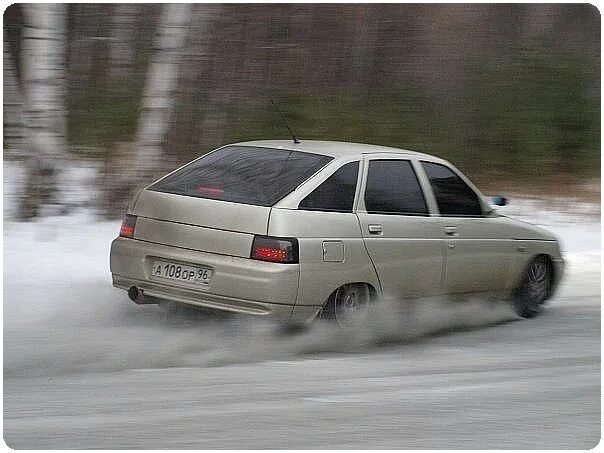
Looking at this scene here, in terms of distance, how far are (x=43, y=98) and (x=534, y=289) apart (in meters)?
5.12

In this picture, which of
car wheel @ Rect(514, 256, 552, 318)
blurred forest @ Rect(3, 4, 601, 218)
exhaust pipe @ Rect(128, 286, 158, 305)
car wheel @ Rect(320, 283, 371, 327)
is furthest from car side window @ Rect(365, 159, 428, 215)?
blurred forest @ Rect(3, 4, 601, 218)

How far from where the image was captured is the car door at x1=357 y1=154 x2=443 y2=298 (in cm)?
675

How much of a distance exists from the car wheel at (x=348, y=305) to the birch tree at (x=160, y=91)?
12.7 feet

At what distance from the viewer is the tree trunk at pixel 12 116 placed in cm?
974

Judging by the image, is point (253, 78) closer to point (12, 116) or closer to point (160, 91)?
point (160, 91)

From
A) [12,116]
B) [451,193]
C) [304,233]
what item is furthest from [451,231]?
[12,116]

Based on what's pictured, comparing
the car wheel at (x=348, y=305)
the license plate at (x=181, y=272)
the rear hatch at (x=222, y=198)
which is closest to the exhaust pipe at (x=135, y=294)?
the license plate at (x=181, y=272)

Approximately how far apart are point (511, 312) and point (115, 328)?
311 cm

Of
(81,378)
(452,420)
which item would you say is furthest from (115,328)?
(452,420)

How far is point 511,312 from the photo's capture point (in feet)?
26.1

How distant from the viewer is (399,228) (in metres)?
6.91

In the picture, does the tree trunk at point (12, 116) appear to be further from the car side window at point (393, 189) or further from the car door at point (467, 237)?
the car door at point (467, 237)

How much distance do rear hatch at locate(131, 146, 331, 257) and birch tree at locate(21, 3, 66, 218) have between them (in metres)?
3.13

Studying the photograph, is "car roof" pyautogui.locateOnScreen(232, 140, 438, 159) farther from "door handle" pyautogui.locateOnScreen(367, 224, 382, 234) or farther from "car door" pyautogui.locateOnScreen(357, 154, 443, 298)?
"door handle" pyautogui.locateOnScreen(367, 224, 382, 234)
